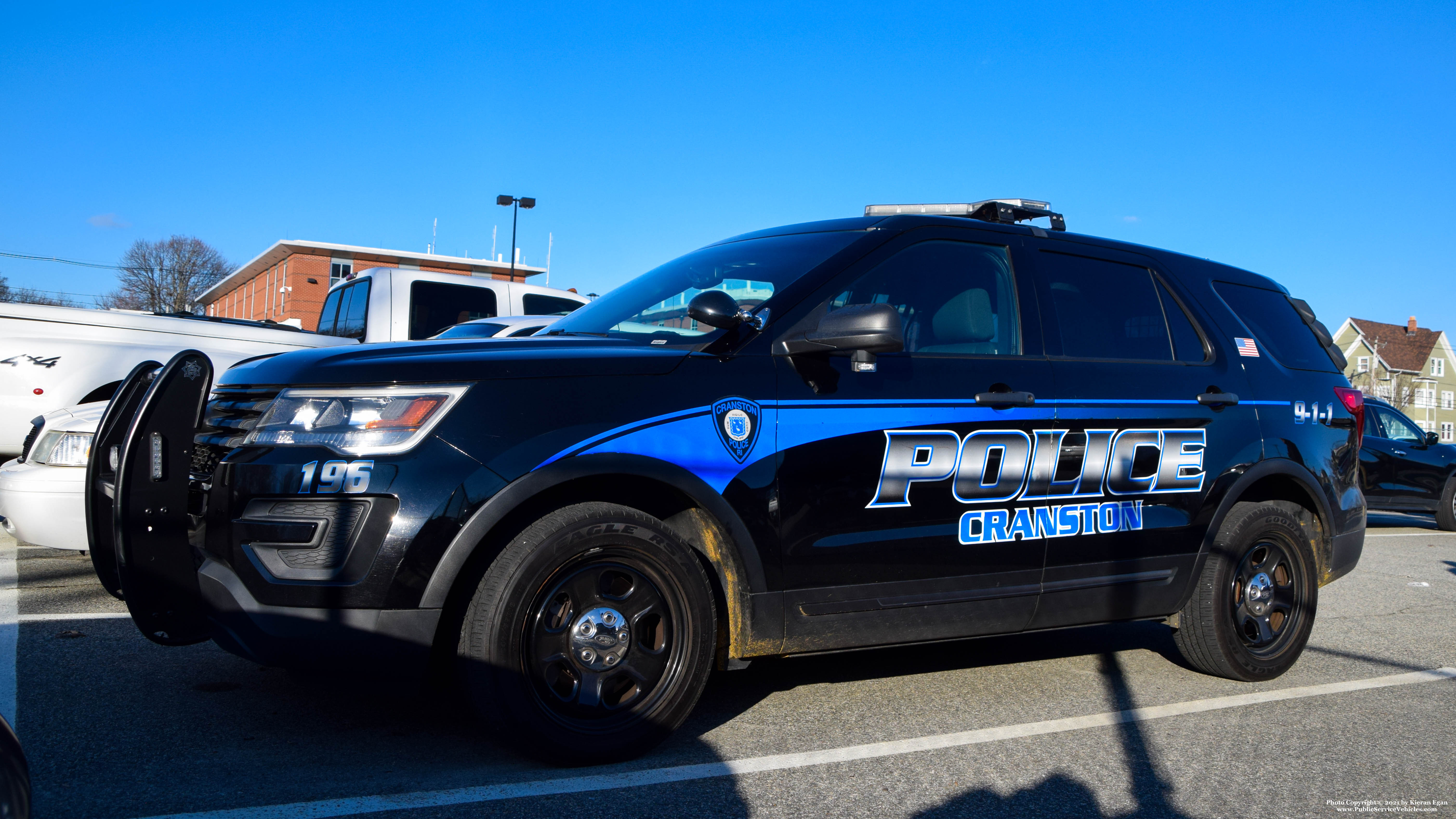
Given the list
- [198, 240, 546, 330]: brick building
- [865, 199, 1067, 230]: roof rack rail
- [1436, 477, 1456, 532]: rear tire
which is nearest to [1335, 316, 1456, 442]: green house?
[198, 240, 546, 330]: brick building

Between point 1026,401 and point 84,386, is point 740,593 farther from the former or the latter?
point 84,386

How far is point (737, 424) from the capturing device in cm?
346

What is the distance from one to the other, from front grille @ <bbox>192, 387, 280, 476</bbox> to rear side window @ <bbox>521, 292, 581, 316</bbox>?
6.93 m

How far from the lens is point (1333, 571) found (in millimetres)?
5133

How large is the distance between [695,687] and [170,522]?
1672 millimetres

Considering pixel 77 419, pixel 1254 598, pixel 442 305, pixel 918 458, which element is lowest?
pixel 1254 598

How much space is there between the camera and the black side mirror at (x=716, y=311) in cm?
353

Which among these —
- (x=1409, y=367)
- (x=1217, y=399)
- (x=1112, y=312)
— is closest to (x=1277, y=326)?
(x=1217, y=399)

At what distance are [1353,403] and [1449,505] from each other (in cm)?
1068

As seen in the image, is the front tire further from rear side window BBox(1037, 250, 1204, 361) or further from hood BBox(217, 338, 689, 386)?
rear side window BBox(1037, 250, 1204, 361)

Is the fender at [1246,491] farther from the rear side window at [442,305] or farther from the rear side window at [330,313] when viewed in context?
the rear side window at [330,313]

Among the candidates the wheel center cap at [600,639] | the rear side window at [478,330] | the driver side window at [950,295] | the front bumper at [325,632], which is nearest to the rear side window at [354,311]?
the rear side window at [478,330]

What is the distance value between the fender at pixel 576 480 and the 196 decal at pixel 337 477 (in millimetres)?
298

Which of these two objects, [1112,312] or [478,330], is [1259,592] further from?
[478,330]
